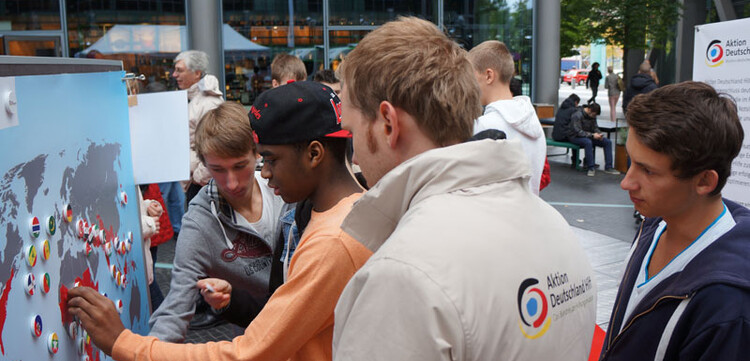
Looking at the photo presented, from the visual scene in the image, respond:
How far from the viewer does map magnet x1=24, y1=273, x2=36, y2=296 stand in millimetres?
1695

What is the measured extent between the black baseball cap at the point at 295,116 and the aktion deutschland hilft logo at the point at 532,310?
84 cm

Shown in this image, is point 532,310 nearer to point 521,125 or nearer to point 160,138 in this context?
point 160,138

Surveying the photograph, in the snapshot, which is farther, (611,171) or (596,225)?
(611,171)

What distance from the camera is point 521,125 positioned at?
4547 mm

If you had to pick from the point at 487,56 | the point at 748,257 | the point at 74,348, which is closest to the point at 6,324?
the point at 74,348

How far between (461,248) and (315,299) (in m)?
0.57

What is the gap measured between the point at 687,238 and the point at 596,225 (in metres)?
6.25

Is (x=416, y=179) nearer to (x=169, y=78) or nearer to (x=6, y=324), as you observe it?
(x=6, y=324)

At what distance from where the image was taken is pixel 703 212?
1978 mm

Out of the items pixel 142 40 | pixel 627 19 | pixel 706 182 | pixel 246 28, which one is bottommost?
pixel 706 182

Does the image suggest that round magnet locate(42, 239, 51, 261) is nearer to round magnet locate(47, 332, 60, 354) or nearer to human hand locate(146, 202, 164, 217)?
round magnet locate(47, 332, 60, 354)

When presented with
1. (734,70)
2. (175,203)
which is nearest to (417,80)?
(734,70)

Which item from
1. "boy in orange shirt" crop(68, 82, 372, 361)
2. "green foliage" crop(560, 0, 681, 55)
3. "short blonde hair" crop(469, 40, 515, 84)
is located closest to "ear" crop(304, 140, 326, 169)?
"boy in orange shirt" crop(68, 82, 372, 361)

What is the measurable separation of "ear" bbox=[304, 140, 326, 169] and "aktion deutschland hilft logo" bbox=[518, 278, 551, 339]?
0.85m
